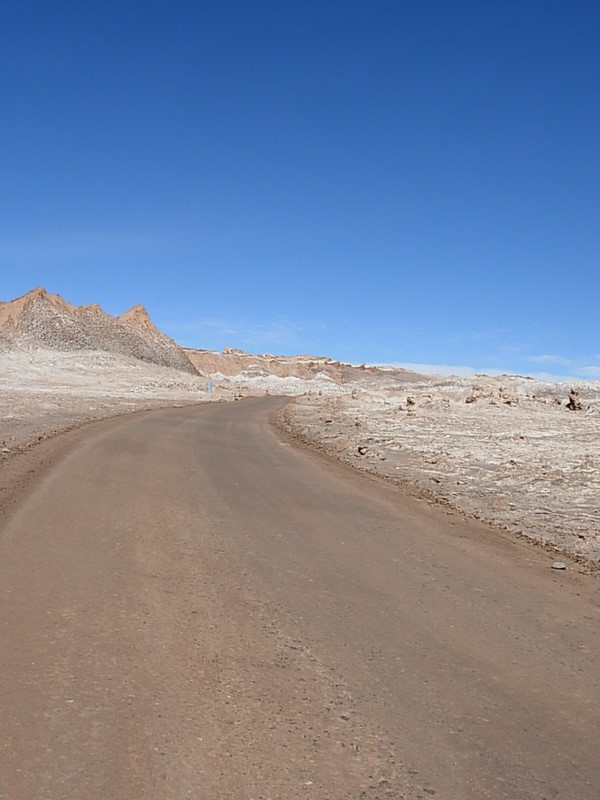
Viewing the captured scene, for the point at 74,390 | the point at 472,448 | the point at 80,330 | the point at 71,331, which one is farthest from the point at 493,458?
the point at 80,330

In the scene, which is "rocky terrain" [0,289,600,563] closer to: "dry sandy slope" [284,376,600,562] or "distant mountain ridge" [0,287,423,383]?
"dry sandy slope" [284,376,600,562]

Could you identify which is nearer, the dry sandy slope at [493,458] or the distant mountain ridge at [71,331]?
the dry sandy slope at [493,458]

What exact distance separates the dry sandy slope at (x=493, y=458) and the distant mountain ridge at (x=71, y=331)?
67.4m

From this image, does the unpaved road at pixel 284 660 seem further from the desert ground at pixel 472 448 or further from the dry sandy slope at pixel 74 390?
the dry sandy slope at pixel 74 390

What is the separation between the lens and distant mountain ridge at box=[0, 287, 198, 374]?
319 feet

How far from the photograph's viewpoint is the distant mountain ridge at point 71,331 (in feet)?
319

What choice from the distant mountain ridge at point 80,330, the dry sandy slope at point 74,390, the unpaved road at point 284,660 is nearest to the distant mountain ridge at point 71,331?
the distant mountain ridge at point 80,330

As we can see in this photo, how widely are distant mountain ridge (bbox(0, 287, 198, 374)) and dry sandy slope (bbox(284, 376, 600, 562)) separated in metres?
67.4

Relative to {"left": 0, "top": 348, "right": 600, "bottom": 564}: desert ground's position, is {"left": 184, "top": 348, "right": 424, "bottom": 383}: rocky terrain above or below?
above

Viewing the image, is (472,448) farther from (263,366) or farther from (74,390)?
(263,366)

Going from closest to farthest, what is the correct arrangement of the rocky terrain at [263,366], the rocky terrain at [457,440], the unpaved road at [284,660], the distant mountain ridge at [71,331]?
the unpaved road at [284,660] < the rocky terrain at [457,440] < the distant mountain ridge at [71,331] < the rocky terrain at [263,366]

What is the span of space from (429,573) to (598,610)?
1.75 meters

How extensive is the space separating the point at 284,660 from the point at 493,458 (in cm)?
1446

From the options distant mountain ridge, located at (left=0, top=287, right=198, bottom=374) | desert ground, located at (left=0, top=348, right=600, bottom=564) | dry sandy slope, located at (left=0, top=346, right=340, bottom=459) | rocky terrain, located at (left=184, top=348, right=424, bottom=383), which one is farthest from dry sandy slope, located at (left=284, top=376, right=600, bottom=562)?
rocky terrain, located at (left=184, top=348, right=424, bottom=383)
